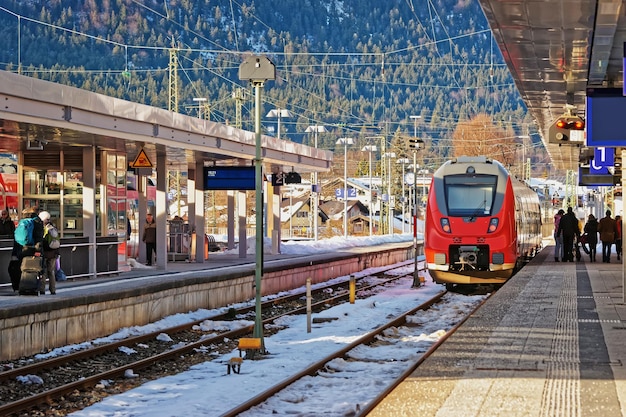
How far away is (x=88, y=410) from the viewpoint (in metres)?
11.5

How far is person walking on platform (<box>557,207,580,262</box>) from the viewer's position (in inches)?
1366

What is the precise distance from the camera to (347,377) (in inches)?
526

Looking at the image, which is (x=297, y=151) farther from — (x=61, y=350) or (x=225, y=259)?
(x=61, y=350)

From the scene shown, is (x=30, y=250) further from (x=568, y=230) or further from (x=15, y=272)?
(x=568, y=230)

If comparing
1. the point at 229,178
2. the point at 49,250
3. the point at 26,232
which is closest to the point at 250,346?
the point at 26,232

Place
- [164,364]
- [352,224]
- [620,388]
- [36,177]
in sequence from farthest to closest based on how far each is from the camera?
1. [352,224]
2. [36,177]
3. [164,364]
4. [620,388]

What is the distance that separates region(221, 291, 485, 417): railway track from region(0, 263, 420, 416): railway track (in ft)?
6.98

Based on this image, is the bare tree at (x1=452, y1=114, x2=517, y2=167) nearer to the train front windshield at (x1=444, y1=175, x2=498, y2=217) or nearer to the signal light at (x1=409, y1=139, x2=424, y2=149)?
the signal light at (x1=409, y1=139, x2=424, y2=149)

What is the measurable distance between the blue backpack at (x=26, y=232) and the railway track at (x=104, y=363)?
2.44 metres

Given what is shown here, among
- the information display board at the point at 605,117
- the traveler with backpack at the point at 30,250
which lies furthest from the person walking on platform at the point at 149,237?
the information display board at the point at 605,117

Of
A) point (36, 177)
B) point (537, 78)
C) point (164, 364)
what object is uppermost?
Answer: point (537, 78)

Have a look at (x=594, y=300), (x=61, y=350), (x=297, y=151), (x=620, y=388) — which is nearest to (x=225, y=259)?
(x=297, y=151)

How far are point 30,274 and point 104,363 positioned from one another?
393 cm

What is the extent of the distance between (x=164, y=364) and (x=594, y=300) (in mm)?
8986
